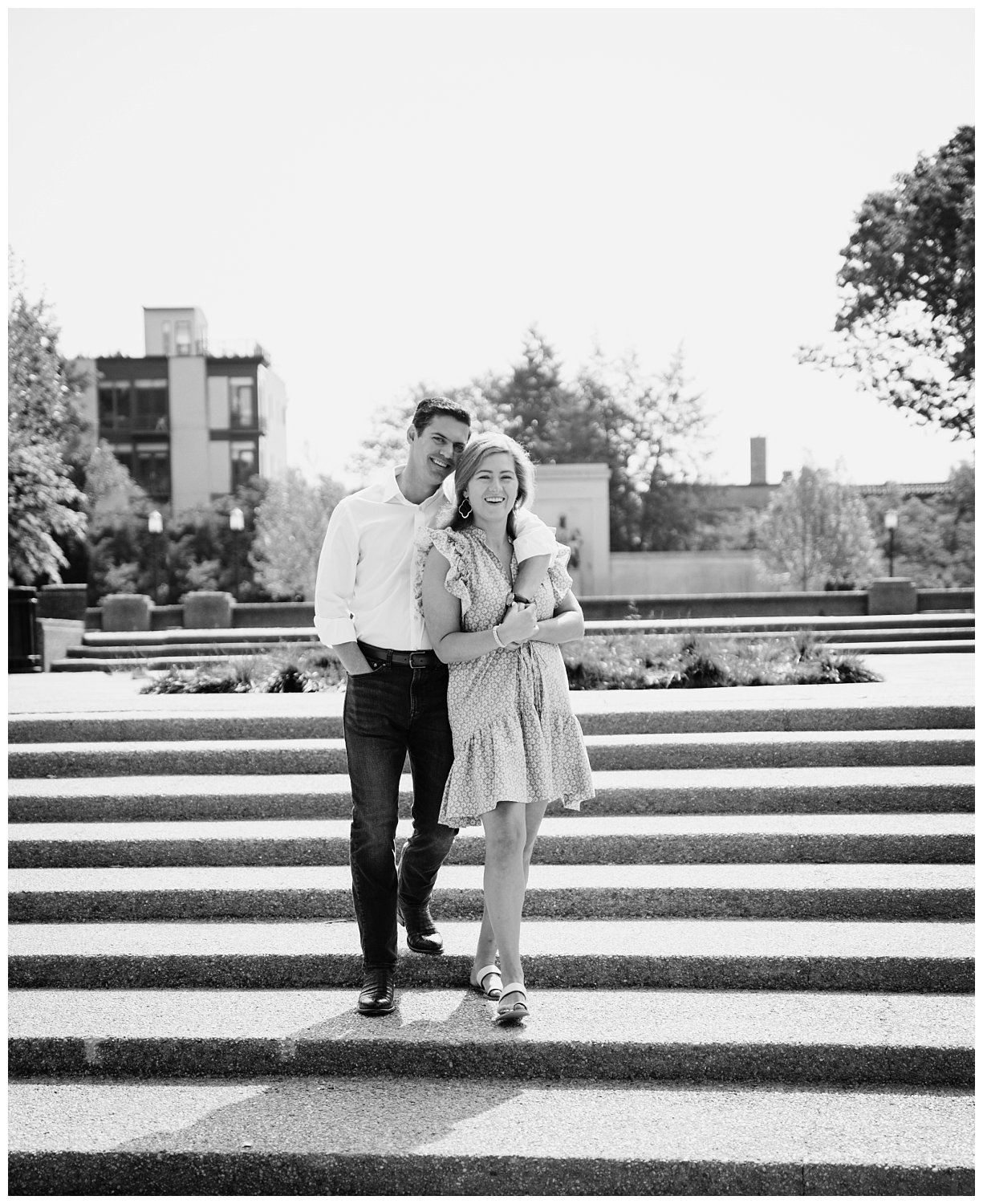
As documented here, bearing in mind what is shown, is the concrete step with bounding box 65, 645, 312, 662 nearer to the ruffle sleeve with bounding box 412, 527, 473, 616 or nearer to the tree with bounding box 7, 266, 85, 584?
the tree with bounding box 7, 266, 85, 584

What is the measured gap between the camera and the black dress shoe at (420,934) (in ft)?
13.5

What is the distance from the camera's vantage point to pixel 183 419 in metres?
48.7

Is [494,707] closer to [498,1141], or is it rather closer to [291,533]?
[498,1141]

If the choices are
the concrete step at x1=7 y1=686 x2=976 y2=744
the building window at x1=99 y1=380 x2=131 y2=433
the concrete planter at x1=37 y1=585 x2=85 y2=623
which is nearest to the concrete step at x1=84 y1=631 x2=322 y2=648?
the concrete planter at x1=37 y1=585 x2=85 y2=623

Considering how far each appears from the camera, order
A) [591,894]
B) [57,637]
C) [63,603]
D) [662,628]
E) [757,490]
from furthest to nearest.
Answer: [757,490] < [63,603] < [57,637] < [662,628] < [591,894]

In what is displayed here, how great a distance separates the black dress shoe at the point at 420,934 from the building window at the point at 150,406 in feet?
157

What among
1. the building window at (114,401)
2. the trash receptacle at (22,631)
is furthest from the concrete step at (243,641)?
the building window at (114,401)

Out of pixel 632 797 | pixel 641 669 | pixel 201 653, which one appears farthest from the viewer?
pixel 201 653

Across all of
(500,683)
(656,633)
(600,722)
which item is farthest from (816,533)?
(500,683)

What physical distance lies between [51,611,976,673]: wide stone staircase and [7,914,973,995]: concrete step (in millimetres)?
7553

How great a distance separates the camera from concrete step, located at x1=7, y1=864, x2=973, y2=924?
4.48 m

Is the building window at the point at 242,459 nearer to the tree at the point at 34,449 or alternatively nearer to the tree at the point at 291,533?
the tree at the point at 291,533

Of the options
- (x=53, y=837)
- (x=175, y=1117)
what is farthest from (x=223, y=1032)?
(x=53, y=837)

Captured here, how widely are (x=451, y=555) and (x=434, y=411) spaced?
A: 1.73 feet
